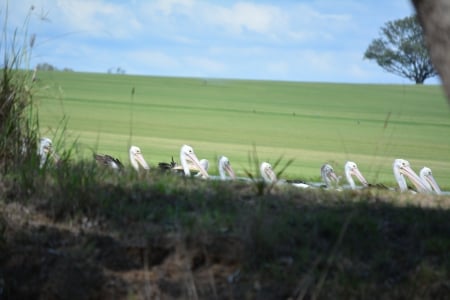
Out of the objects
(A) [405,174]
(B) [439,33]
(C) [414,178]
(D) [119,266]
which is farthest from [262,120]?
(B) [439,33]

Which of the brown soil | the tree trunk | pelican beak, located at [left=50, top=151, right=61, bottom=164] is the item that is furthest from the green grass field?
the tree trunk

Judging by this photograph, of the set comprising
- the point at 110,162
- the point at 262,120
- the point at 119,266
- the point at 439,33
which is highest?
the point at 262,120

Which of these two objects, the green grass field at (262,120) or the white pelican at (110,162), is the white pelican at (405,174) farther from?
the green grass field at (262,120)

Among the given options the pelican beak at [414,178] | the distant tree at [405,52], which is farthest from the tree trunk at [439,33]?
the distant tree at [405,52]

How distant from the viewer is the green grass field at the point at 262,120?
2900 cm

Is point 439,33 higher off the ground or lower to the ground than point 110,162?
higher

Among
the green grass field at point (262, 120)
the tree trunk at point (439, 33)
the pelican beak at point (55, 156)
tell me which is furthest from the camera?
the green grass field at point (262, 120)

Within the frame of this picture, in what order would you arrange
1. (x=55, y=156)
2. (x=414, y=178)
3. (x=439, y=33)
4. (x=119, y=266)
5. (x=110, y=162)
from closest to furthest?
(x=439, y=33) → (x=119, y=266) → (x=55, y=156) → (x=110, y=162) → (x=414, y=178)

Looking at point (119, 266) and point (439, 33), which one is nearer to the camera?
point (439, 33)

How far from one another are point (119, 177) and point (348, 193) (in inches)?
73.1

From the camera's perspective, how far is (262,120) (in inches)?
1597

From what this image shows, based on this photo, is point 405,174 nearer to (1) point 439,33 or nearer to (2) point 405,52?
(1) point 439,33

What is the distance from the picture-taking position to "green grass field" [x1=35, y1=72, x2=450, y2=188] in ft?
95.1

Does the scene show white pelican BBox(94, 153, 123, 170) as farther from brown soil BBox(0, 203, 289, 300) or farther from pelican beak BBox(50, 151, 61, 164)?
brown soil BBox(0, 203, 289, 300)
